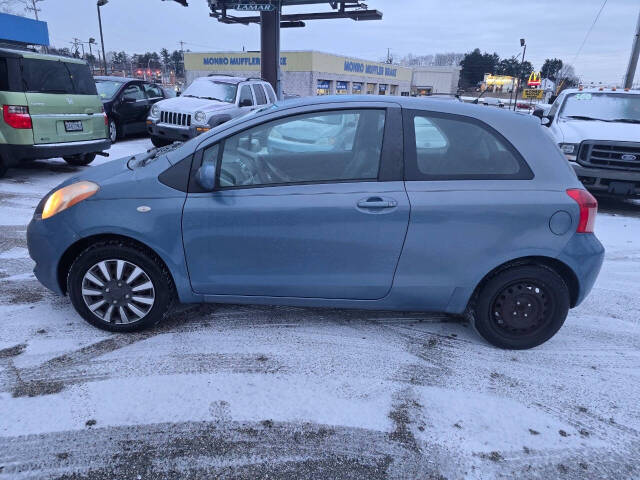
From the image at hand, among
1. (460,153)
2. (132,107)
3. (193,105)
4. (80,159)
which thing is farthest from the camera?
(132,107)

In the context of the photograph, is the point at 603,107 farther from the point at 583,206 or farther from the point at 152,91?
the point at 152,91

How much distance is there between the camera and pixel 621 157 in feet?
23.9

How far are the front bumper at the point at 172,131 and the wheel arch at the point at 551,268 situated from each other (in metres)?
8.59

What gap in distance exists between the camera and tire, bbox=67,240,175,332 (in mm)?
3074

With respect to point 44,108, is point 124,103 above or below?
below

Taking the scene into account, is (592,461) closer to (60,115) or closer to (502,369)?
(502,369)

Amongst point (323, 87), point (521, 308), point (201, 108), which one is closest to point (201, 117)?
point (201, 108)

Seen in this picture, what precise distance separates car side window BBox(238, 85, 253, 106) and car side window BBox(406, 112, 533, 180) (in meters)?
9.40

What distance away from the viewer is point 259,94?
12.6 meters

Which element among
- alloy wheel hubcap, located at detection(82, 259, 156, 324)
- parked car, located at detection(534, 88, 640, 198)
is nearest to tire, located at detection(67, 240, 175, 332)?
alloy wheel hubcap, located at detection(82, 259, 156, 324)

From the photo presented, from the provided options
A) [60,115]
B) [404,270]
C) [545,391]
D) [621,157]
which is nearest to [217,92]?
[60,115]

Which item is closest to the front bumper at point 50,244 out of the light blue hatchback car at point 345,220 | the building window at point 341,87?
the light blue hatchback car at point 345,220

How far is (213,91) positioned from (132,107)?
8.19ft

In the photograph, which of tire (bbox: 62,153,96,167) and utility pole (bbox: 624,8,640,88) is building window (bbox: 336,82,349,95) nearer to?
utility pole (bbox: 624,8,640,88)
